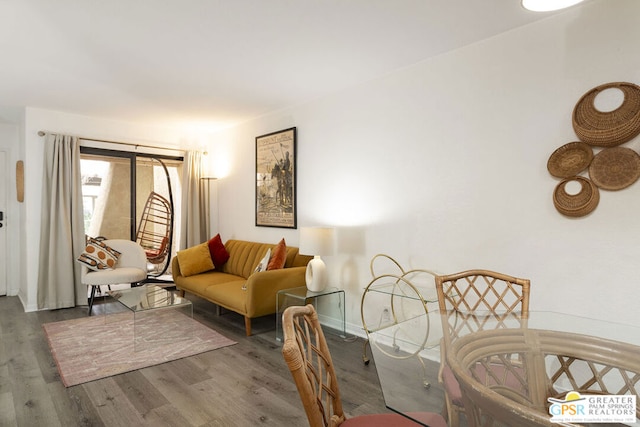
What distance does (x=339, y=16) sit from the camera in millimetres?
2418

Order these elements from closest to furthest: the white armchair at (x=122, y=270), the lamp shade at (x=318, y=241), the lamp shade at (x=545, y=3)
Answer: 1. the lamp shade at (x=545, y=3)
2. the lamp shade at (x=318, y=241)
3. the white armchair at (x=122, y=270)

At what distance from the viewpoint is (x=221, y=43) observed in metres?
2.79

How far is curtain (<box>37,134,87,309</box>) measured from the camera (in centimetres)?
455

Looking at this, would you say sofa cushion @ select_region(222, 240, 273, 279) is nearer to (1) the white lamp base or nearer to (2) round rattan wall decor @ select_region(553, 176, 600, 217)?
(1) the white lamp base

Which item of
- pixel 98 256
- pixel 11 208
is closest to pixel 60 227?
pixel 98 256

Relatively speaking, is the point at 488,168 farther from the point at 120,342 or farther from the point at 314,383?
the point at 120,342

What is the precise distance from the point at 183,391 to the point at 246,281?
1788mm

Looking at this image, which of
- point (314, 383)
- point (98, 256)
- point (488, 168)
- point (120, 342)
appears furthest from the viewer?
point (98, 256)

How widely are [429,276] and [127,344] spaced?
279 cm

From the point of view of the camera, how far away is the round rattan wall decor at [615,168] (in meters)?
2.09

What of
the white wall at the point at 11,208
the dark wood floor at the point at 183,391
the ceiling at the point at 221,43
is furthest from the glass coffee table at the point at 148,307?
the white wall at the point at 11,208

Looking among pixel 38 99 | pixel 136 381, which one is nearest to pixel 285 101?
pixel 38 99

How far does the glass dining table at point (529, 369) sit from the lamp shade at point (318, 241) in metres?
1.94

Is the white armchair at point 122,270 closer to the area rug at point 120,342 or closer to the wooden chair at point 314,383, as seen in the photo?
the area rug at point 120,342
